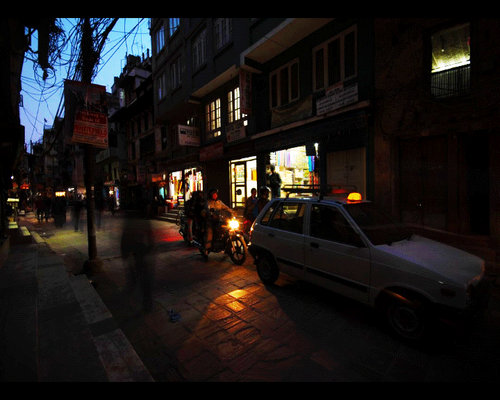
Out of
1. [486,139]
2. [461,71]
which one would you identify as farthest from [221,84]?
[486,139]

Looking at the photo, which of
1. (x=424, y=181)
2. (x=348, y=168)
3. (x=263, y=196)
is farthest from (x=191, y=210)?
(x=424, y=181)

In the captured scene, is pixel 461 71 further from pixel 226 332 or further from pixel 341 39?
pixel 226 332

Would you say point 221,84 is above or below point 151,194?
above

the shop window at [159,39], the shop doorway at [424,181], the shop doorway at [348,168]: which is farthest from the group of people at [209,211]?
the shop window at [159,39]

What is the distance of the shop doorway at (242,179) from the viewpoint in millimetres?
12383

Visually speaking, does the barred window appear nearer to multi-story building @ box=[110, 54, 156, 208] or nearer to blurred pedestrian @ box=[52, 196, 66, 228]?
multi-story building @ box=[110, 54, 156, 208]

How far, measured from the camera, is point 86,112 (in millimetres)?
5660

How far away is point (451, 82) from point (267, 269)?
22.1 feet

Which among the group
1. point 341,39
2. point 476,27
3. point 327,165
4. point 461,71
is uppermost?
point 341,39

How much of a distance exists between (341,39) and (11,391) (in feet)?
35.0

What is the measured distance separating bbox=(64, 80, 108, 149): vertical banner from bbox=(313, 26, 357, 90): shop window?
7191mm

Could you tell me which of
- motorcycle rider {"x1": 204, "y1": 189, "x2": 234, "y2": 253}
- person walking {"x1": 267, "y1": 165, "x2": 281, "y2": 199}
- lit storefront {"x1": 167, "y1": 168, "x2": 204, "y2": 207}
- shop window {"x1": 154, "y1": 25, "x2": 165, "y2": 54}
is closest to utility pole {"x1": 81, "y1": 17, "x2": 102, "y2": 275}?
motorcycle rider {"x1": 204, "y1": 189, "x2": 234, "y2": 253}

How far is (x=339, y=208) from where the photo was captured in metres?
3.75

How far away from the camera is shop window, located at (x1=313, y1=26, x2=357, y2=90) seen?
26.3 feet
